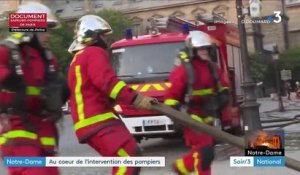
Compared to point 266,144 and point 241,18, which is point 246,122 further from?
point 266,144

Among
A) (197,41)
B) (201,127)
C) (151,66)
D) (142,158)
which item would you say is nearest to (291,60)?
(151,66)

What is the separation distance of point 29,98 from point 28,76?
0.18 meters

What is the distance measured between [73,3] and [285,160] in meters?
65.5

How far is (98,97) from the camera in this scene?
5035 millimetres

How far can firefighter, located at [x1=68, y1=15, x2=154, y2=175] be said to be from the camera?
4.84 metres

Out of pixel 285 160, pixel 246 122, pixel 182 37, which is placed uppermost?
pixel 182 37

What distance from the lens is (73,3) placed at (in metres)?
68.7

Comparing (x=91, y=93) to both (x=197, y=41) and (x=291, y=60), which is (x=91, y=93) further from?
(x=291, y=60)

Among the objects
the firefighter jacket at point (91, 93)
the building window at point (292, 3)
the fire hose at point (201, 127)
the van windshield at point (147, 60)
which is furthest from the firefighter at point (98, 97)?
the building window at point (292, 3)

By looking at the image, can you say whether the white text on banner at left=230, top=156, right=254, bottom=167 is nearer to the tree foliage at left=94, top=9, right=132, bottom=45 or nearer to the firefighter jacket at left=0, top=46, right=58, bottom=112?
the firefighter jacket at left=0, top=46, right=58, bottom=112

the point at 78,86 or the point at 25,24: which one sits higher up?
the point at 25,24

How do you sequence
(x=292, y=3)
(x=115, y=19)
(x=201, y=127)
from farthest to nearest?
(x=292, y=3) → (x=115, y=19) → (x=201, y=127)

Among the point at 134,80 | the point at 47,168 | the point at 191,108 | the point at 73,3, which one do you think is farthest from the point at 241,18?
the point at 73,3
